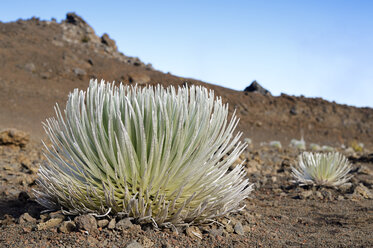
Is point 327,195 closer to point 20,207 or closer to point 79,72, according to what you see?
point 20,207

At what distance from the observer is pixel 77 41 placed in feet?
98.1

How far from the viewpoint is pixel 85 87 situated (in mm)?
19391

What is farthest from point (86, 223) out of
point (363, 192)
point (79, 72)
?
point (79, 72)

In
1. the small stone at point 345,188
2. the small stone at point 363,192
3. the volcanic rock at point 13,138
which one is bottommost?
the volcanic rock at point 13,138

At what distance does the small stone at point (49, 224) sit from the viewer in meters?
2.40

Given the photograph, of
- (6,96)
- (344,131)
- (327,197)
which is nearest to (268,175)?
(327,197)

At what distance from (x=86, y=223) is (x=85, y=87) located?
58.5 feet

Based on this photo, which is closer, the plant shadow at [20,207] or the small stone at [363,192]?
the plant shadow at [20,207]

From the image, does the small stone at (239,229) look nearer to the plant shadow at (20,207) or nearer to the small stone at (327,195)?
the plant shadow at (20,207)

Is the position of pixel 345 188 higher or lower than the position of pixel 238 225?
higher

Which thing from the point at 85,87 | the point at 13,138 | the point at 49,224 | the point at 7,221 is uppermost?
the point at 49,224

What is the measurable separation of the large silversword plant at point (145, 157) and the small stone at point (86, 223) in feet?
0.33

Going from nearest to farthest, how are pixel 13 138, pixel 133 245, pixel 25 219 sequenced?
pixel 133 245 < pixel 25 219 < pixel 13 138

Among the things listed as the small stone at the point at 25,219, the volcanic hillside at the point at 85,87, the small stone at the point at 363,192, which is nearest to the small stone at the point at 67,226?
the small stone at the point at 25,219
